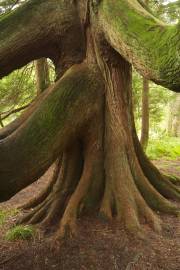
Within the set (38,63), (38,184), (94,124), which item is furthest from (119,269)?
(38,63)

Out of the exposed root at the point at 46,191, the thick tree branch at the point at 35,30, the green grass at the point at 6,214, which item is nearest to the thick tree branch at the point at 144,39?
the thick tree branch at the point at 35,30

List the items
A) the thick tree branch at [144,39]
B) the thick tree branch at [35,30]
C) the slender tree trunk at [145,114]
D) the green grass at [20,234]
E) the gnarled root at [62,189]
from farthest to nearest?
the slender tree trunk at [145,114]
the gnarled root at [62,189]
the green grass at [20,234]
the thick tree branch at [35,30]
the thick tree branch at [144,39]

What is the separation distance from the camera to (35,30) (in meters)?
5.32

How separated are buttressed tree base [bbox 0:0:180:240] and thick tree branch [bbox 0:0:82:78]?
0.05ft

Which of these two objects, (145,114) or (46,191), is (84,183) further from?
(145,114)

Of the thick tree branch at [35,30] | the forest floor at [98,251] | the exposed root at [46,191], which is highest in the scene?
the thick tree branch at [35,30]

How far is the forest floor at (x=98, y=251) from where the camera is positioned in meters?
4.57

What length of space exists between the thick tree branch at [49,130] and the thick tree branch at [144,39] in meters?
0.87

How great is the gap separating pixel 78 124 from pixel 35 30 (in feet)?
5.13

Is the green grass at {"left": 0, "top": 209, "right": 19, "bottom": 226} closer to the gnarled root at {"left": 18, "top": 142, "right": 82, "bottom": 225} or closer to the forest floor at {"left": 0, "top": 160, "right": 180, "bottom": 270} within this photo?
the gnarled root at {"left": 18, "top": 142, "right": 82, "bottom": 225}

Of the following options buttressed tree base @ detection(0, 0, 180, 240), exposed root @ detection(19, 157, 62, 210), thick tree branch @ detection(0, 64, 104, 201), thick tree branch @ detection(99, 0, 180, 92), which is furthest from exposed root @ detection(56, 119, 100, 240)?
thick tree branch @ detection(99, 0, 180, 92)

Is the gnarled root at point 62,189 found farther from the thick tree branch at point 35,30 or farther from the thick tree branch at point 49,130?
the thick tree branch at point 35,30

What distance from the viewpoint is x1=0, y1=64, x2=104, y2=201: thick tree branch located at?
450 centimetres

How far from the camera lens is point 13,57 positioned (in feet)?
17.5
